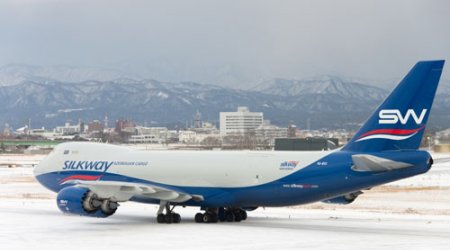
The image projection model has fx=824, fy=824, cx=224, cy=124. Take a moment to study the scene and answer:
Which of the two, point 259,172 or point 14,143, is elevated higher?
point 14,143

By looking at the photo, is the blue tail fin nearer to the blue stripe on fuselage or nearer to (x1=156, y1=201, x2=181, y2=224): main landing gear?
the blue stripe on fuselage

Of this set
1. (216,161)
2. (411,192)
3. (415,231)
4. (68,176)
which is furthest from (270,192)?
(411,192)

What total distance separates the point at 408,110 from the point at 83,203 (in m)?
13.0

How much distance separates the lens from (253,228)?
3166 cm

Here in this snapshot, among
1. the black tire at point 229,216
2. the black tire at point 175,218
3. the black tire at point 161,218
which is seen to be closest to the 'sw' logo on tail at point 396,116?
the black tire at point 229,216

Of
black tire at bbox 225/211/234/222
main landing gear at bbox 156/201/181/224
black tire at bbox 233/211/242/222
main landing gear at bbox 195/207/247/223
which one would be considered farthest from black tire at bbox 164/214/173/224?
black tire at bbox 233/211/242/222

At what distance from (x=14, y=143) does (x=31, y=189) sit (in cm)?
14105

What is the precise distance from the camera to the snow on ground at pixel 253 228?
2641cm

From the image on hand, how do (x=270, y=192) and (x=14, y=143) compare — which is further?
(x=14, y=143)

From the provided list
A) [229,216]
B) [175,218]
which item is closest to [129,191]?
[175,218]

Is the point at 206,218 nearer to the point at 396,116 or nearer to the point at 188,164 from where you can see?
the point at 188,164

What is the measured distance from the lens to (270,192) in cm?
3253

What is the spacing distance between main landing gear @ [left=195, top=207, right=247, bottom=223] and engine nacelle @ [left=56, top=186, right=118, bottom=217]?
3.90 meters

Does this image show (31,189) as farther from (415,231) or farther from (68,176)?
(415,231)
